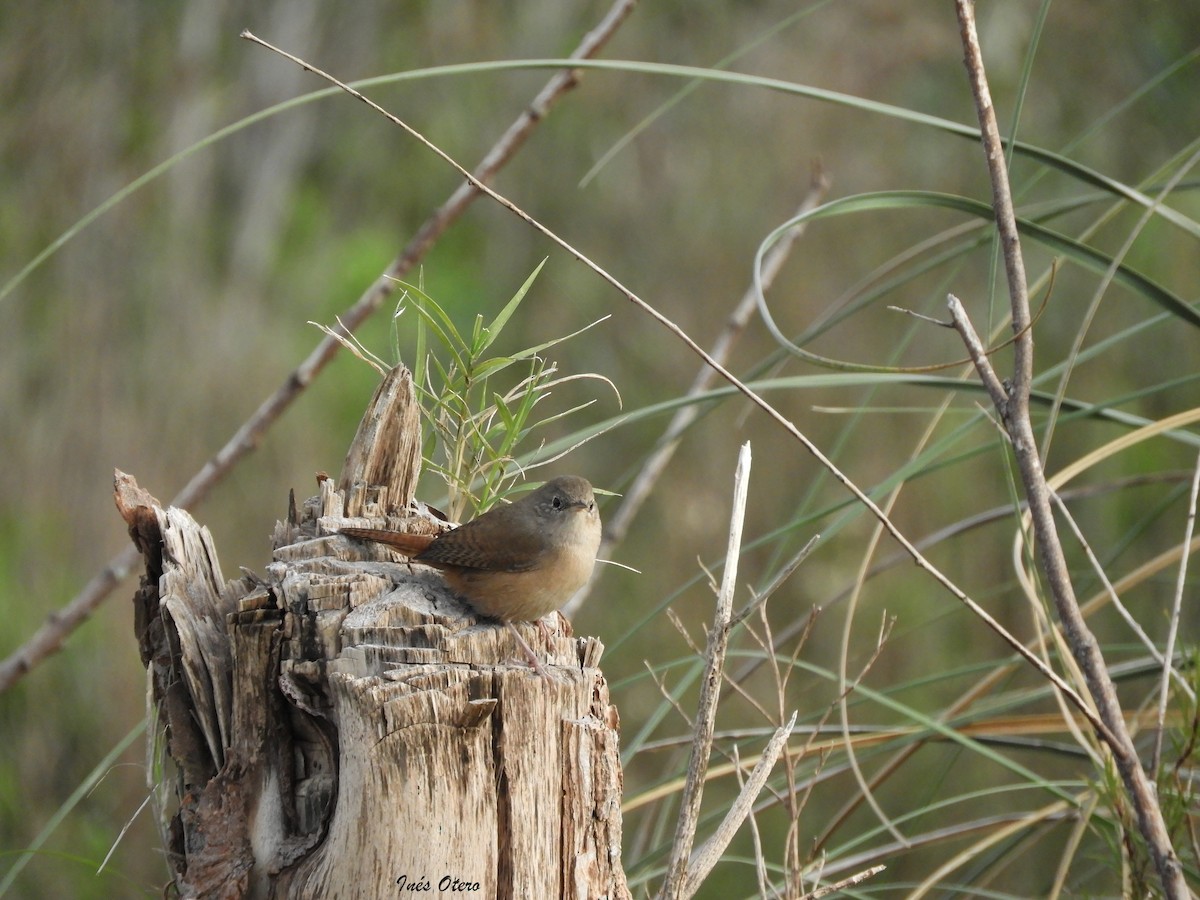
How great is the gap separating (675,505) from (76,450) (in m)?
3.24

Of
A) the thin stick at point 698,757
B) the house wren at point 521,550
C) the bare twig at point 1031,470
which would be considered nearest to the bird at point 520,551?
the house wren at point 521,550

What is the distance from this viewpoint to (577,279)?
693 cm

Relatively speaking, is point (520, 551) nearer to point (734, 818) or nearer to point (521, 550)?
point (521, 550)

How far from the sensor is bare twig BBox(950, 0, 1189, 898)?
1.75m

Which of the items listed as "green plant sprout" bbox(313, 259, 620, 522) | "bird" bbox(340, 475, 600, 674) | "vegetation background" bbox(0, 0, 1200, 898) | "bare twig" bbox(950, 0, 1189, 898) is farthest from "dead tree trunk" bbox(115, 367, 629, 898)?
"vegetation background" bbox(0, 0, 1200, 898)

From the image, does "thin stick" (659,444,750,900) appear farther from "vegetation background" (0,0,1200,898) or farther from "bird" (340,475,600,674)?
"vegetation background" (0,0,1200,898)

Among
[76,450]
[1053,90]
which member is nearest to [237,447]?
[76,450]

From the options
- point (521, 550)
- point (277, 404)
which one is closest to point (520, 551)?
point (521, 550)

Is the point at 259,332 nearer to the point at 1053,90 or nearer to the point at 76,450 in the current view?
the point at 76,450

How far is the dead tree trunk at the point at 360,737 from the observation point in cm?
156

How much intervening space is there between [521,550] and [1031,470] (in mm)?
935

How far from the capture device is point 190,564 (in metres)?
1.89

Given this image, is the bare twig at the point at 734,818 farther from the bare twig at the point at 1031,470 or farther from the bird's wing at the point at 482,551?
the bird's wing at the point at 482,551

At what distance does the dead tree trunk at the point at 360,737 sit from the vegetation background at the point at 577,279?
11.8ft
